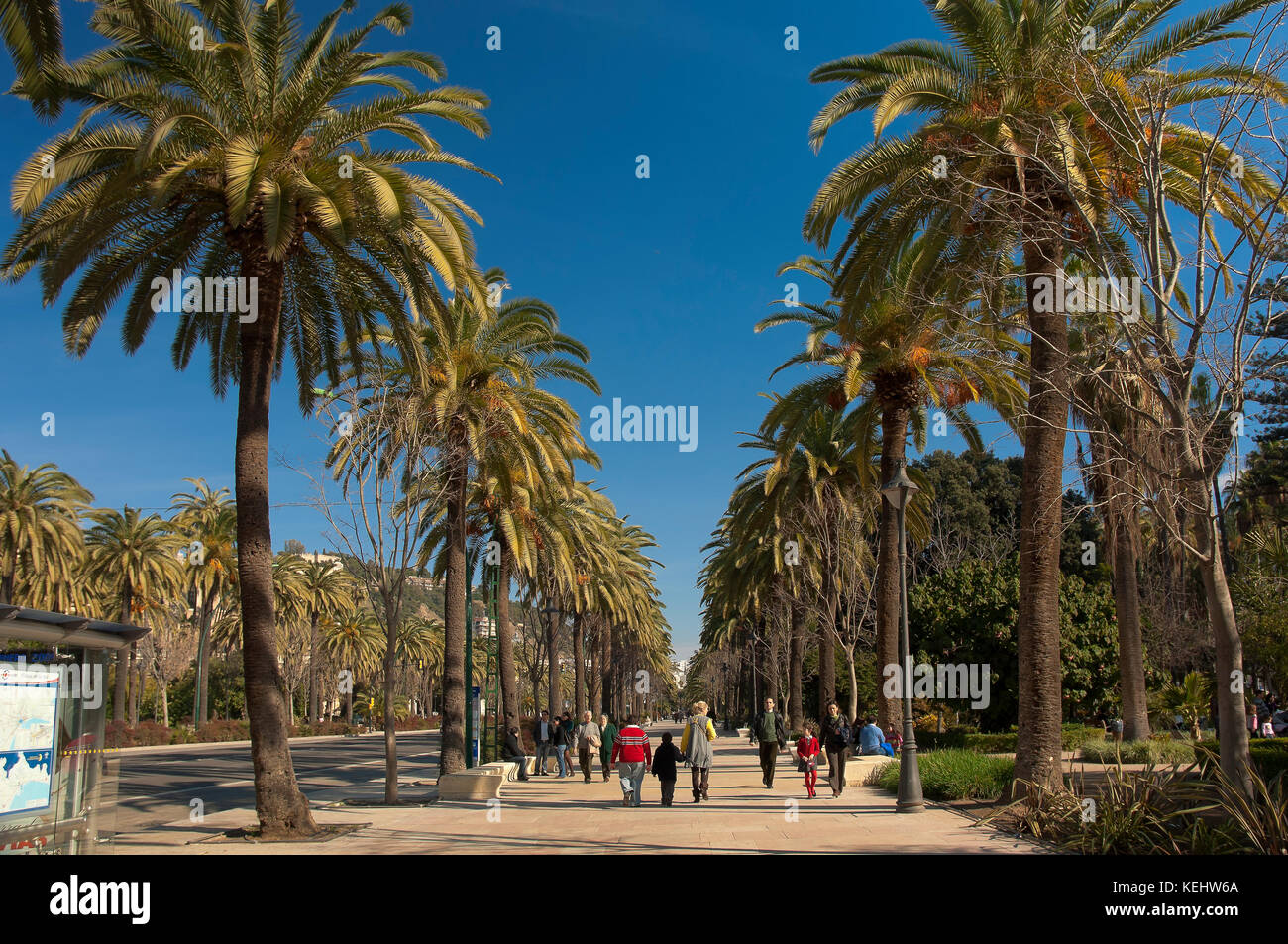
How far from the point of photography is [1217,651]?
30.8 ft

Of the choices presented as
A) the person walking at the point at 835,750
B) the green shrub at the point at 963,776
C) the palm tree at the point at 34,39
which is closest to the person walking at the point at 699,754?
the person walking at the point at 835,750

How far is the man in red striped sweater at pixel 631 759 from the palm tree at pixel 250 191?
20.9 feet

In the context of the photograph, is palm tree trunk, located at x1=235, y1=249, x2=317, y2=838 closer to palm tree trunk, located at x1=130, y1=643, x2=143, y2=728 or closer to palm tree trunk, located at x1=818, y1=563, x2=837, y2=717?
palm tree trunk, located at x1=818, y1=563, x2=837, y2=717

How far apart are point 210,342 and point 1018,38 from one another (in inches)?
562

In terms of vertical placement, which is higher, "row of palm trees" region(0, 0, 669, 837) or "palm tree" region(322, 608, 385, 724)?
"row of palm trees" region(0, 0, 669, 837)

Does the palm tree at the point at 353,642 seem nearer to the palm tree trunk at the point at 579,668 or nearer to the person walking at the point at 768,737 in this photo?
the palm tree trunk at the point at 579,668

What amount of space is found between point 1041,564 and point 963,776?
468 cm

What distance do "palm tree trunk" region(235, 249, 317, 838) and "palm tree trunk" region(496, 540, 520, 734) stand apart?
44.3 ft

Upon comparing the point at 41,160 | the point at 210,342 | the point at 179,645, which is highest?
the point at 41,160

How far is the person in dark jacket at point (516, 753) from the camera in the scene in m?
25.2

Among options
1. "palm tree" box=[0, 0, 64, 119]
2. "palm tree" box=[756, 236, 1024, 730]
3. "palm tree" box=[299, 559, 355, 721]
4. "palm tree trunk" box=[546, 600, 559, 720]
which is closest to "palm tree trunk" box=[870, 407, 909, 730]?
"palm tree" box=[756, 236, 1024, 730]

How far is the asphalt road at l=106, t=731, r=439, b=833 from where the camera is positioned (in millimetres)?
17863
